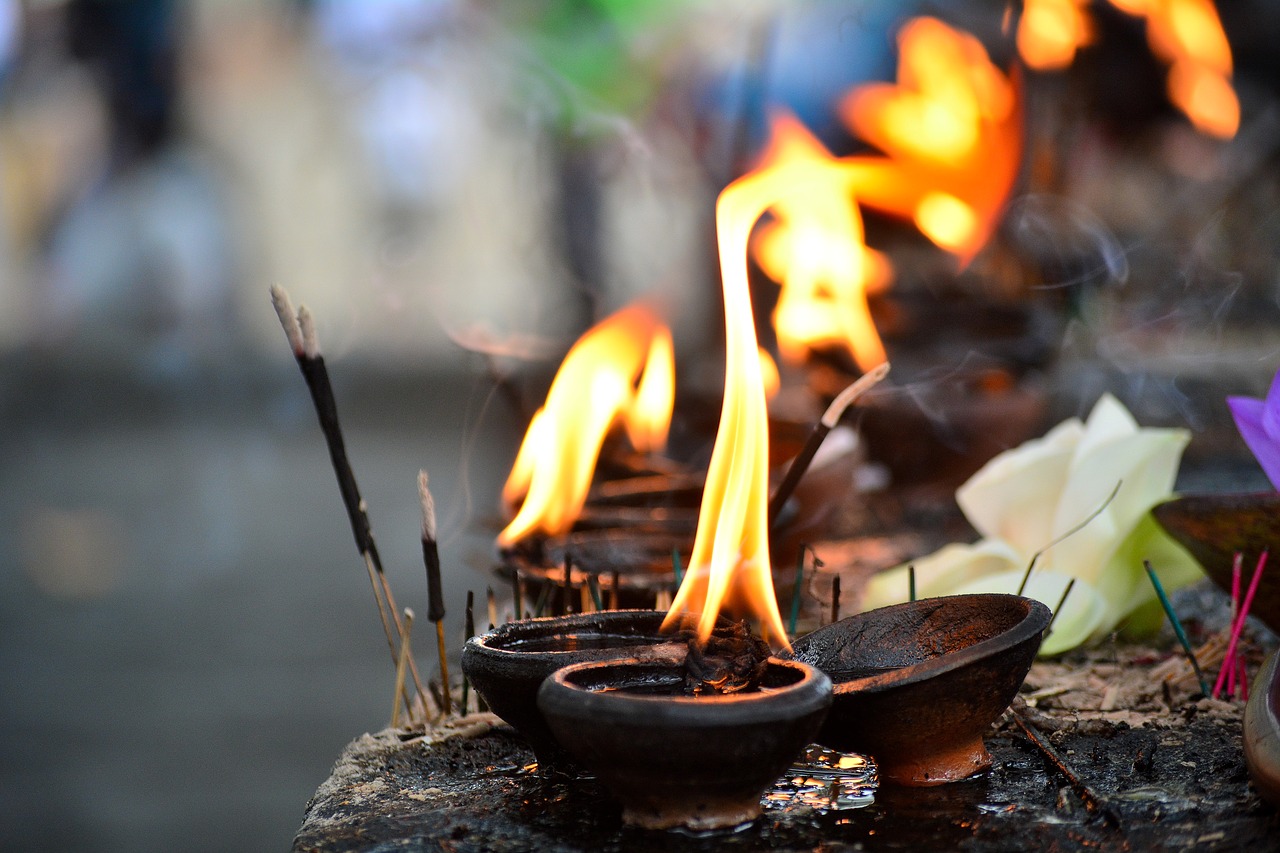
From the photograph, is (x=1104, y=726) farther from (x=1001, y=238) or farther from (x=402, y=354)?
(x=402, y=354)

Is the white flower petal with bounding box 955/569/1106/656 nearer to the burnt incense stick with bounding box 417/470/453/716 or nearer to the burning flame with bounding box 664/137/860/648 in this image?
the burning flame with bounding box 664/137/860/648

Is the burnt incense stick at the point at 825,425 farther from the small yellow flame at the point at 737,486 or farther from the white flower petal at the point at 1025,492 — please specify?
the white flower petal at the point at 1025,492

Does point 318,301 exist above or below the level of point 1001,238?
above

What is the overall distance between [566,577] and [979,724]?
707 mm

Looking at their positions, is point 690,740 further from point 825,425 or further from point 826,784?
point 825,425

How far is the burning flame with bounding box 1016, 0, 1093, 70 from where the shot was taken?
17.5 ft

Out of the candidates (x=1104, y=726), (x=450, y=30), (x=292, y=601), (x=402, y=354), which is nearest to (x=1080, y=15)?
(x=1104, y=726)

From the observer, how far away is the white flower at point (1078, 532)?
2.07 metres

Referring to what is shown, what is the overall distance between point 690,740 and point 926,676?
0.31 m

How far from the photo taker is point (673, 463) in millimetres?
3111

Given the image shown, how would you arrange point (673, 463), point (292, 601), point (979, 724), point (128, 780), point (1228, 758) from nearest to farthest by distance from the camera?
point (979, 724), point (1228, 758), point (673, 463), point (128, 780), point (292, 601)

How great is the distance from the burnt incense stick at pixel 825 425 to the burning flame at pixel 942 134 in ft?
5.22

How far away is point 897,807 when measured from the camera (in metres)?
1.39

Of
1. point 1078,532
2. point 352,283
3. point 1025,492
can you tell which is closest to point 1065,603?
point 1078,532
